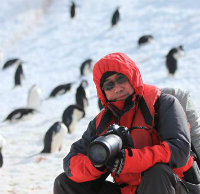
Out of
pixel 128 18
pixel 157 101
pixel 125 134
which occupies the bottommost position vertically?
pixel 125 134

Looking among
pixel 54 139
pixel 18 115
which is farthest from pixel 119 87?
pixel 18 115

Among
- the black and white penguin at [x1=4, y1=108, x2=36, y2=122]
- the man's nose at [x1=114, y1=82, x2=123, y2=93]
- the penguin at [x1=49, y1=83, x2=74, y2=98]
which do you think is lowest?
the black and white penguin at [x1=4, y1=108, x2=36, y2=122]

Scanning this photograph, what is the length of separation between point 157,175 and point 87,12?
12.3m

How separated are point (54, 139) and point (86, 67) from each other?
4427 mm

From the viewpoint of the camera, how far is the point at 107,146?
157 cm

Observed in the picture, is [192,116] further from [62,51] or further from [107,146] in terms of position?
[62,51]

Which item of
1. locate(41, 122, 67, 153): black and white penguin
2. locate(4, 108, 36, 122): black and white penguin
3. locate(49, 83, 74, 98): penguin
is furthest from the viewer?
locate(49, 83, 74, 98): penguin

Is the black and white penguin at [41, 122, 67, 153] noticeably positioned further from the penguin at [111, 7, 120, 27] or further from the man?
the penguin at [111, 7, 120, 27]

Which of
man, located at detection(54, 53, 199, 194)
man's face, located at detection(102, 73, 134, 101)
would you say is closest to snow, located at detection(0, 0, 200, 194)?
man, located at detection(54, 53, 199, 194)

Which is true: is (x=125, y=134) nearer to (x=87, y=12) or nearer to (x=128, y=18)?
(x=128, y=18)

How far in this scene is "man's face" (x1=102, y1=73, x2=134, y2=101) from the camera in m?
1.92

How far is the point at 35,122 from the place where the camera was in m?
6.72

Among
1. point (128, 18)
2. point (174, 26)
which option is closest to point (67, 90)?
point (174, 26)

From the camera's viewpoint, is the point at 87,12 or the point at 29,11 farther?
the point at 29,11
